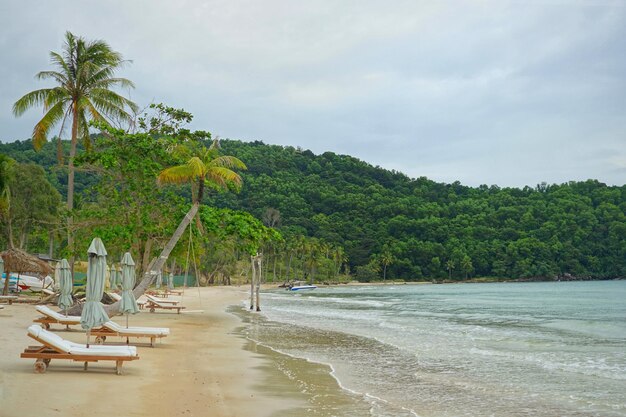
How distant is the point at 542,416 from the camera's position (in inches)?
336

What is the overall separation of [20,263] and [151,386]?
66.2ft

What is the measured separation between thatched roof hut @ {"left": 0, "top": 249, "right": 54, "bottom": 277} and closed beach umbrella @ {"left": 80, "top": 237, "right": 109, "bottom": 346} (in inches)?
657

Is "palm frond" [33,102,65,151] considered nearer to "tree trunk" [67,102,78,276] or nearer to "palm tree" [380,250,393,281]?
"tree trunk" [67,102,78,276]

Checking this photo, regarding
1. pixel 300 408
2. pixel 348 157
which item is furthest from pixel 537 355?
pixel 348 157

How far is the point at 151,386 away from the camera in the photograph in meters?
8.77

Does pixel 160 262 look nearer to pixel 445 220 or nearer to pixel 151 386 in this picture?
pixel 151 386

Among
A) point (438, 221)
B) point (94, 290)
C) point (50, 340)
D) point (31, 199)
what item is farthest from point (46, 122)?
point (438, 221)

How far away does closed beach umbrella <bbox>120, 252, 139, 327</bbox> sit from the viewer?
14.4 meters

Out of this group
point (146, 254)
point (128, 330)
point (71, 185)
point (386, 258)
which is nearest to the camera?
point (128, 330)

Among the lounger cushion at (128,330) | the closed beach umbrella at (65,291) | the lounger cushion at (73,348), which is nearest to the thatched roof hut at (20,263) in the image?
the closed beach umbrella at (65,291)

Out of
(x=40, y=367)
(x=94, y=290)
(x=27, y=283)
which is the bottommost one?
(x=40, y=367)

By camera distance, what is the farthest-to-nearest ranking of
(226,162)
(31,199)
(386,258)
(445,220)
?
(445,220), (386,258), (31,199), (226,162)

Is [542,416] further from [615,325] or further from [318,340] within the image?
[615,325]

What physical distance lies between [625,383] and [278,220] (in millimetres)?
94523
